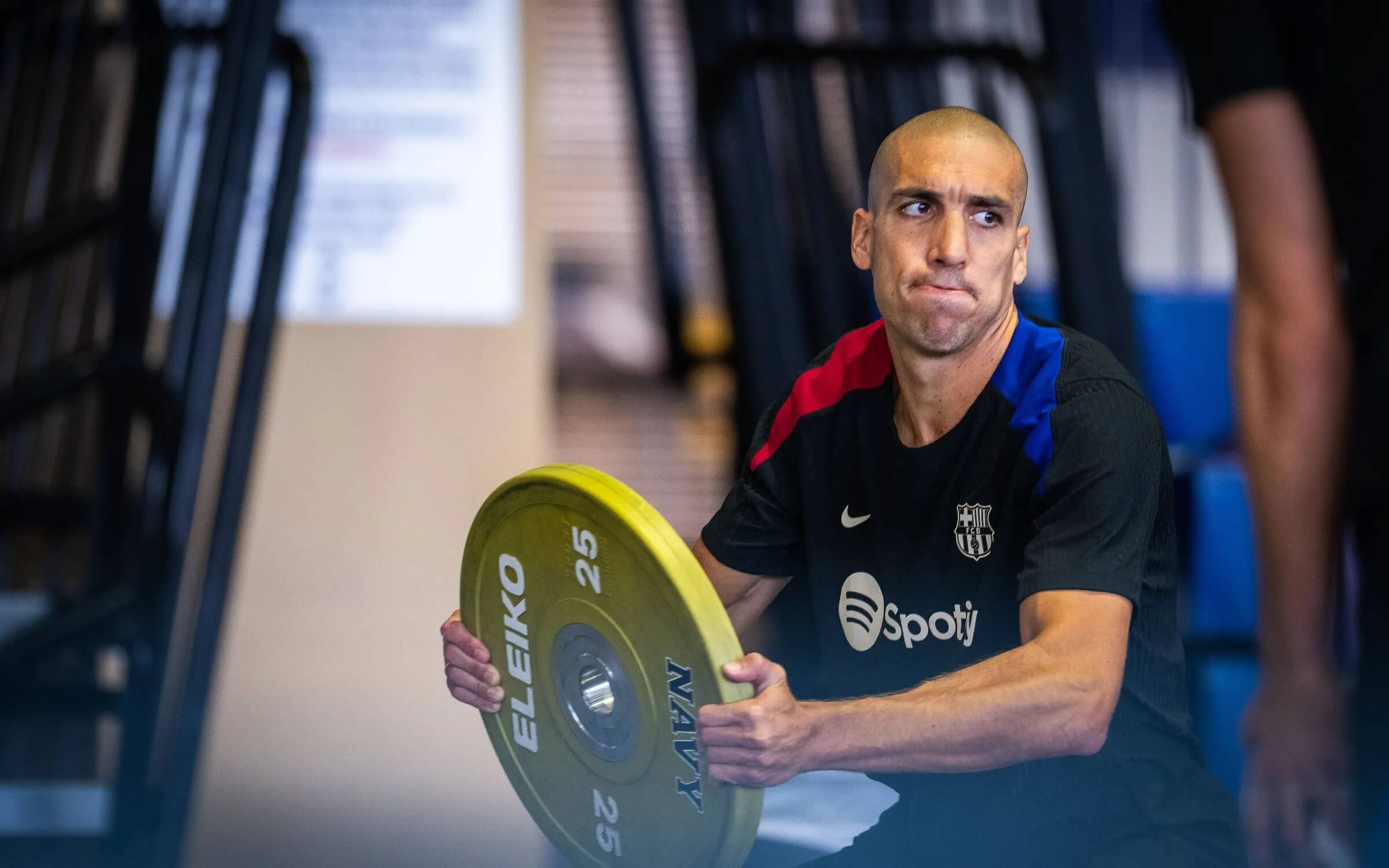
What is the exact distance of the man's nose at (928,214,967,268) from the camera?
40 cm

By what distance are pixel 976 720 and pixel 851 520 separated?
0.30 ft

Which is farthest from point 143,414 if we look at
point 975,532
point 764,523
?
point 975,532

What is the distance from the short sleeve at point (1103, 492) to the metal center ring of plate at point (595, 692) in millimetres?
143

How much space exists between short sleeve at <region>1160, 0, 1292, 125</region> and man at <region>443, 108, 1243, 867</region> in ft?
0.94

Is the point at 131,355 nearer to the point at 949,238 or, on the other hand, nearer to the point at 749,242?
the point at 749,242

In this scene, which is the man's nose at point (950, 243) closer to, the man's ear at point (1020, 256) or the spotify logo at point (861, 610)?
the man's ear at point (1020, 256)

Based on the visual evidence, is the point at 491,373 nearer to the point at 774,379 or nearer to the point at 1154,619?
the point at 774,379

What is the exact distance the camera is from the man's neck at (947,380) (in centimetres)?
45

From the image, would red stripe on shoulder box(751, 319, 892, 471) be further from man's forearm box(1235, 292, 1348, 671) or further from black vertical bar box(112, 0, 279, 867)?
black vertical bar box(112, 0, 279, 867)

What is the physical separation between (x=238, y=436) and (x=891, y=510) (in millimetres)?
1539

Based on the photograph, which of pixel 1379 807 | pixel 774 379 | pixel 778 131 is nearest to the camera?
pixel 1379 807

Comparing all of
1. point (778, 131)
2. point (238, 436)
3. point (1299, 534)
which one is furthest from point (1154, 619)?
point (778, 131)

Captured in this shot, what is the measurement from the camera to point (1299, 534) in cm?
69

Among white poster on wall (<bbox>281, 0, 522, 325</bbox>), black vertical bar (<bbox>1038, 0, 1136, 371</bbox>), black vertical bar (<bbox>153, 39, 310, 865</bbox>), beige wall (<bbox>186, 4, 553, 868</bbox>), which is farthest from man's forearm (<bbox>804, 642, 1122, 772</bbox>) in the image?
white poster on wall (<bbox>281, 0, 522, 325</bbox>)
